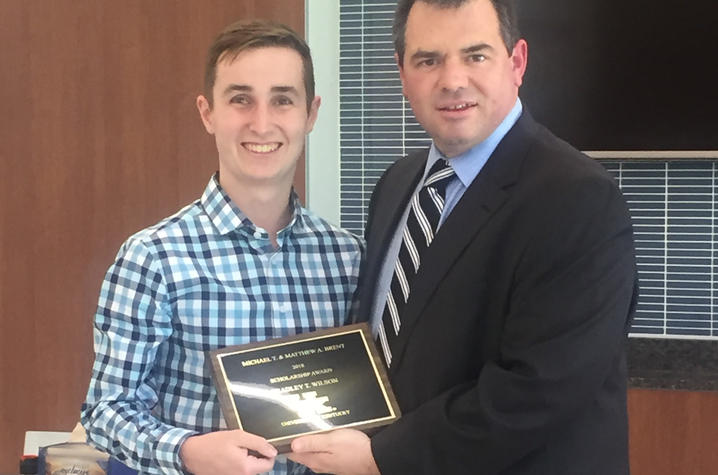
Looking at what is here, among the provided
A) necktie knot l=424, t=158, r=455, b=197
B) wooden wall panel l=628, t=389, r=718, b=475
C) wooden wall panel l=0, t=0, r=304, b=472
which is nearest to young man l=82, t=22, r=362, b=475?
necktie knot l=424, t=158, r=455, b=197

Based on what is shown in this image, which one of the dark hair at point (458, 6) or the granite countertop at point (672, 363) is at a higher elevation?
the dark hair at point (458, 6)

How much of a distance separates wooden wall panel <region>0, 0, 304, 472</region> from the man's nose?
1222 millimetres

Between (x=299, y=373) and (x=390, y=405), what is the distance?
16 centimetres

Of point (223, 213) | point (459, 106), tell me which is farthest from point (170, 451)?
point (459, 106)

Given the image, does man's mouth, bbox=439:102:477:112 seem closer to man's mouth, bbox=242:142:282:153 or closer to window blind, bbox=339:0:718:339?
man's mouth, bbox=242:142:282:153

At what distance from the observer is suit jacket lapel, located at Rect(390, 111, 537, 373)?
135cm

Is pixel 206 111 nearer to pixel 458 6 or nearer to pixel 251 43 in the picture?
pixel 251 43

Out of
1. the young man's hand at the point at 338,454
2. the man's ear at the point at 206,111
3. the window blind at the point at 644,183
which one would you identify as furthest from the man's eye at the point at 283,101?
the window blind at the point at 644,183

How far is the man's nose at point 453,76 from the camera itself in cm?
142

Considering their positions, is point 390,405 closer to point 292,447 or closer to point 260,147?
point 292,447

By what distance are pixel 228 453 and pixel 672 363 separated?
1.81 meters

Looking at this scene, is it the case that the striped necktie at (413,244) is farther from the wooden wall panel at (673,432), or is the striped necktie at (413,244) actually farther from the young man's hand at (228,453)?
the wooden wall panel at (673,432)

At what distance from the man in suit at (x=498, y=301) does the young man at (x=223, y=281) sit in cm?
15

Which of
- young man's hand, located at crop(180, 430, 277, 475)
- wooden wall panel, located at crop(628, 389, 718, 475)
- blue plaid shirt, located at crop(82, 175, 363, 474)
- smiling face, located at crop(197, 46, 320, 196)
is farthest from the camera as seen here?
wooden wall panel, located at crop(628, 389, 718, 475)
